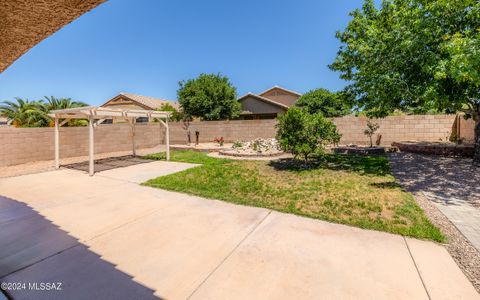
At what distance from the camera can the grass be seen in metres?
4.46

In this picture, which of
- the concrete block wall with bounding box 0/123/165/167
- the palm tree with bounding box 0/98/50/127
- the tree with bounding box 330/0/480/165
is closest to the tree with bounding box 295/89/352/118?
the tree with bounding box 330/0/480/165

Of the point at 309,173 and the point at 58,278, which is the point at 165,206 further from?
the point at 309,173

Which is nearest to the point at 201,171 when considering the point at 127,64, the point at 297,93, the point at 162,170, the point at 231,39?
the point at 162,170

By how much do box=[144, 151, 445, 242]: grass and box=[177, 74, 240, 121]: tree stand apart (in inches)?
537

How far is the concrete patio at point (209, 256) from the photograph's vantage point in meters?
2.60

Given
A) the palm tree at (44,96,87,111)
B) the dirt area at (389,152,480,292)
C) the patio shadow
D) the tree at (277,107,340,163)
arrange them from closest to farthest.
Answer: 1. the patio shadow
2. the dirt area at (389,152,480,292)
3. the tree at (277,107,340,163)
4. the palm tree at (44,96,87,111)

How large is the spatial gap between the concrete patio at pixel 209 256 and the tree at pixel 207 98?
17985mm

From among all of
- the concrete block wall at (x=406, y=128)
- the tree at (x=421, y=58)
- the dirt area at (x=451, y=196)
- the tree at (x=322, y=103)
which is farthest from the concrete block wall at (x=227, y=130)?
the tree at (x=421, y=58)

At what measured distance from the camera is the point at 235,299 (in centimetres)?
245

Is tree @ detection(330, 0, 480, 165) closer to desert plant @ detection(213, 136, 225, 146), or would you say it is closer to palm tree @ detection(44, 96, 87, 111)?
desert plant @ detection(213, 136, 225, 146)

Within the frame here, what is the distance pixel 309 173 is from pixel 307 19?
39.2 feet

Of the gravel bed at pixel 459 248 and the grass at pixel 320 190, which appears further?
the grass at pixel 320 190

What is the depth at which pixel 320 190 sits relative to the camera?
6.27 m

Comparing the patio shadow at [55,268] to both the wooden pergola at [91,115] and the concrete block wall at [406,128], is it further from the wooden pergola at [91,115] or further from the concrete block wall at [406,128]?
the concrete block wall at [406,128]
